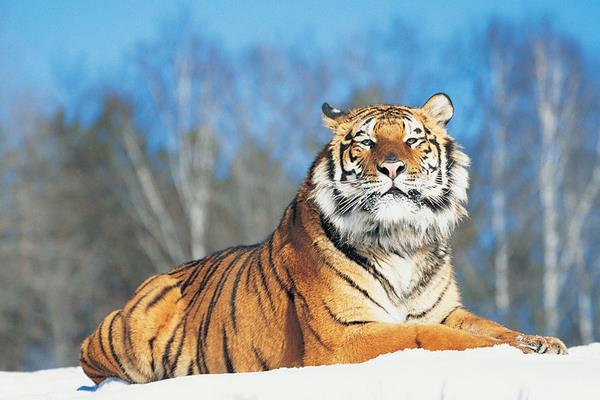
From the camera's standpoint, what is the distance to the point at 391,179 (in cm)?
386

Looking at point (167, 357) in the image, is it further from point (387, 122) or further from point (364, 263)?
point (387, 122)

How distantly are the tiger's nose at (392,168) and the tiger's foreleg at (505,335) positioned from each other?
78 cm

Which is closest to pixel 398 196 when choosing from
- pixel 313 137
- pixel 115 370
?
pixel 115 370

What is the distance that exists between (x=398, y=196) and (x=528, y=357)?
1038mm

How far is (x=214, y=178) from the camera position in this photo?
24344 millimetres

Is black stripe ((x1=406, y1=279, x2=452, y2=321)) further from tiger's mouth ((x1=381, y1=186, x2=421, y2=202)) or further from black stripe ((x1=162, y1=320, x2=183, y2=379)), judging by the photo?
black stripe ((x1=162, y1=320, x2=183, y2=379))

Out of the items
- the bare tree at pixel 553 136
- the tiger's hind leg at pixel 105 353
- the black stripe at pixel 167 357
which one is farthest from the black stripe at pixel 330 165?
the bare tree at pixel 553 136

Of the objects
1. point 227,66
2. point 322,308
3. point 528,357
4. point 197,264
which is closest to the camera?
point 528,357

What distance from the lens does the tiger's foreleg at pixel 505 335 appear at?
3.41 metres

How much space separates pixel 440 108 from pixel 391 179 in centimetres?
72

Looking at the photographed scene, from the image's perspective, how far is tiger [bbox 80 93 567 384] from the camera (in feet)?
12.4

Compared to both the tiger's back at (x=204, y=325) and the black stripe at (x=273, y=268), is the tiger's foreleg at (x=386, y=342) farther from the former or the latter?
the black stripe at (x=273, y=268)

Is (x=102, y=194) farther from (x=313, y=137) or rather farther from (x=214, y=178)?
(x=313, y=137)

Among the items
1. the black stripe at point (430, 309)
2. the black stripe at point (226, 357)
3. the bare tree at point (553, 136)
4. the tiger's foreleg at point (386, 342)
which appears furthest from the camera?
the bare tree at point (553, 136)
